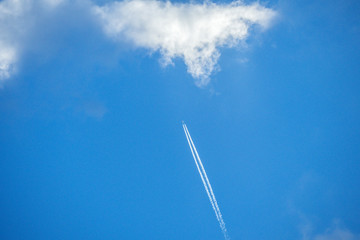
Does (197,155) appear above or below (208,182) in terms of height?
above

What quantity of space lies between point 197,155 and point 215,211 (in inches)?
385

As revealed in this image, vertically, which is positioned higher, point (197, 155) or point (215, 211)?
point (197, 155)

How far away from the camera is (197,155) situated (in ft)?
64.7

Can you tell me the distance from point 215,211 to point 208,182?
4.94 meters

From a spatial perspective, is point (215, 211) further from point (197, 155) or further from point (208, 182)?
point (197, 155)

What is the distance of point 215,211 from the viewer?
1922 cm

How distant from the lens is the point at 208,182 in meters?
19.4

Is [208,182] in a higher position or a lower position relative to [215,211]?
higher

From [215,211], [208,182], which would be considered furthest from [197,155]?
[215,211]

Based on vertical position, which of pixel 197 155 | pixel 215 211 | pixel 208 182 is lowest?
pixel 215 211

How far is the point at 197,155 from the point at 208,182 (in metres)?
4.87
